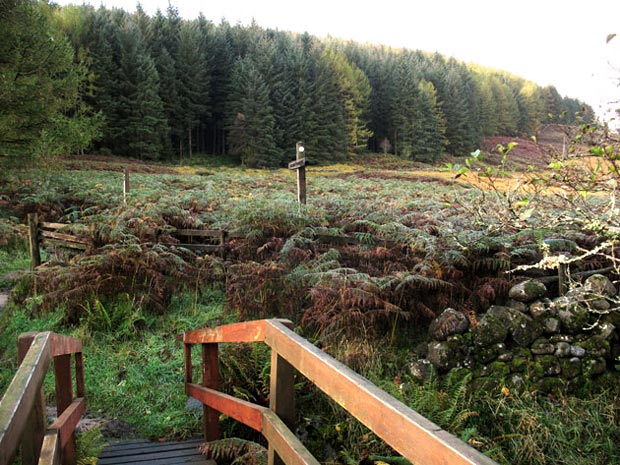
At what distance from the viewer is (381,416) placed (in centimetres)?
151

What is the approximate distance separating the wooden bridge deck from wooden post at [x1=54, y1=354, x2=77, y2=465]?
0.71m

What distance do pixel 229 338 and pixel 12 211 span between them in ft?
46.7

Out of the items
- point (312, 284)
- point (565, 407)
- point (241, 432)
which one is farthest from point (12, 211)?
point (565, 407)

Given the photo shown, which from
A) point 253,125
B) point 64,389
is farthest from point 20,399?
point 253,125

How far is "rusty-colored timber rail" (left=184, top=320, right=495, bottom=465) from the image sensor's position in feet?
4.18

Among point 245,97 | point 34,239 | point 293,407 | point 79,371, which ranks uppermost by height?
point 245,97

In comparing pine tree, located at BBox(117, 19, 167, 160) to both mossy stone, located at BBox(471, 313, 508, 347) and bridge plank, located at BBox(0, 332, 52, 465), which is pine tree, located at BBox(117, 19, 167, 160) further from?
bridge plank, located at BBox(0, 332, 52, 465)

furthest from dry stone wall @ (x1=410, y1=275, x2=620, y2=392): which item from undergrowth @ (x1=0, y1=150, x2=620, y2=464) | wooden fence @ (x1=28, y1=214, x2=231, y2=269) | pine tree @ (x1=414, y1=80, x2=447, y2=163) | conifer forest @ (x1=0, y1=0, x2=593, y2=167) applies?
pine tree @ (x1=414, y1=80, x2=447, y2=163)

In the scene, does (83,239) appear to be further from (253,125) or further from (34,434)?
(253,125)

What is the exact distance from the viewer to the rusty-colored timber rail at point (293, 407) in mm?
1273

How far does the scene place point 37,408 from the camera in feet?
7.65

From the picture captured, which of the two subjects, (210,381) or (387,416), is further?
(210,381)

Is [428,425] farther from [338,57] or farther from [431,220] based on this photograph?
[338,57]

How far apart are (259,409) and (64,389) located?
140 centimetres
